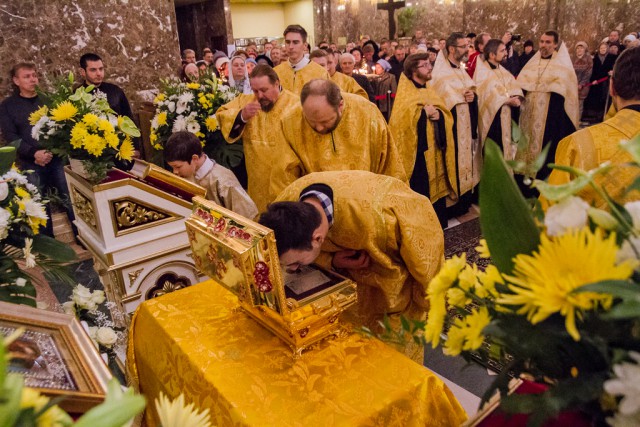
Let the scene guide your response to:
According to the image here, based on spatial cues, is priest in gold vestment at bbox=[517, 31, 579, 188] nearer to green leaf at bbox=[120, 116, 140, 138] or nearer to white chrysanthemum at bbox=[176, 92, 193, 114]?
white chrysanthemum at bbox=[176, 92, 193, 114]

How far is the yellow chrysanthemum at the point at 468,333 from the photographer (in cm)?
71

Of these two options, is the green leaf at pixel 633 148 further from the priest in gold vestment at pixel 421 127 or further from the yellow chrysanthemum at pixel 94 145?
the priest in gold vestment at pixel 421 127

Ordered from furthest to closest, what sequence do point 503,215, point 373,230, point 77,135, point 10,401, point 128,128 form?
point 128,128 → point 77,135 → point 373,230 → point 503,215 → point 10,401

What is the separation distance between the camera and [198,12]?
15109 millimetres

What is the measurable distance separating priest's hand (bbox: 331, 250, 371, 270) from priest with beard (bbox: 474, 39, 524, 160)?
13.1ft

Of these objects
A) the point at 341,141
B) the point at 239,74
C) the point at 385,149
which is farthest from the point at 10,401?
the point at 239,74

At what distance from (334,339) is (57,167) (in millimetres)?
3931

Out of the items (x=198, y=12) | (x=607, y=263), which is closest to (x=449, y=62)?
(x=607, y=263)

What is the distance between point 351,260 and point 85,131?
1600 millimetres

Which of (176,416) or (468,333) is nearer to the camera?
(176,416)

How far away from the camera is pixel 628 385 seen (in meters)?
0.56

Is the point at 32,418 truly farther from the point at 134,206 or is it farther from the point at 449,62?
the point at 449,62

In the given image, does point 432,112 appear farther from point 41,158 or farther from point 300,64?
point 41,158

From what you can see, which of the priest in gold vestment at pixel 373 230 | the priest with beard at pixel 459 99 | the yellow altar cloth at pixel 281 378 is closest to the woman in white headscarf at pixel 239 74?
the priest with beard at pixel 459 99
